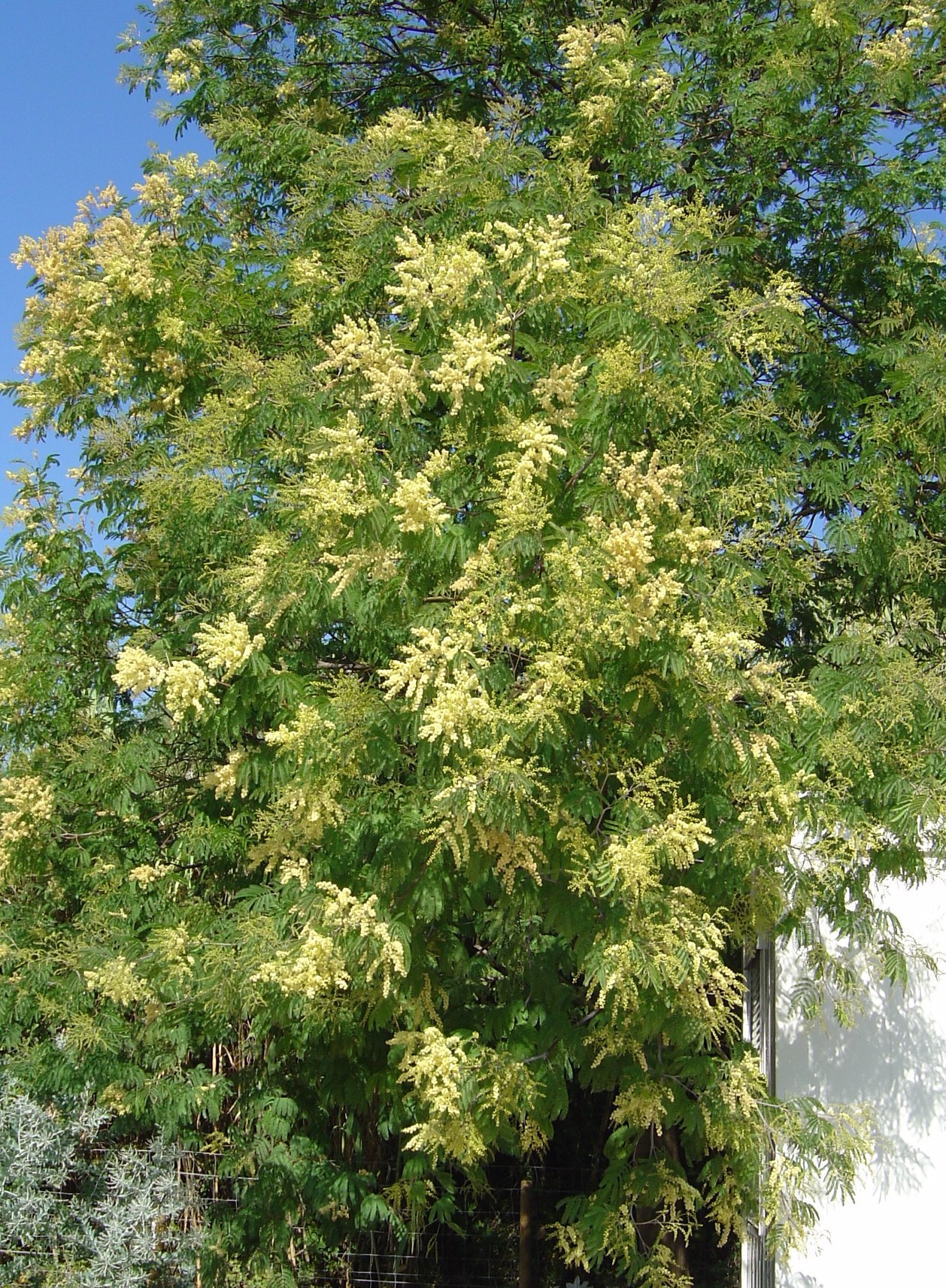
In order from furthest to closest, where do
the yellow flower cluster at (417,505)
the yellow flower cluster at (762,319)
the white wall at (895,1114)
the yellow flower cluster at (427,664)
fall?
1. the white wall at (895,1114)
2. the yellow flower cluster at (762,319)
3. the yellow flower cluster at (417,505)
4. the yellow flower cluster at (427,664)

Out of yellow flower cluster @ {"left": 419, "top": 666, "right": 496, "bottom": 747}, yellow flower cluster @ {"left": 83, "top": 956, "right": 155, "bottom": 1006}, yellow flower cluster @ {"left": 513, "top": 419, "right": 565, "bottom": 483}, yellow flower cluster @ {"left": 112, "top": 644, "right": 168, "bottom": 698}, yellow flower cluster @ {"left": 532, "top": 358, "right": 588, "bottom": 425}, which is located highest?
yellow flower cluster @ {"left": 532, "top": 358, "right": 588, "bottom": 425}

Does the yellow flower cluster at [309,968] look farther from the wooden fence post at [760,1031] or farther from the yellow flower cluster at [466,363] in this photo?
the wooden fence post at [760,1031]

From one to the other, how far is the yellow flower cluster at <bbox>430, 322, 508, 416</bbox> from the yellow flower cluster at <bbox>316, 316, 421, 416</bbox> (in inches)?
5.3

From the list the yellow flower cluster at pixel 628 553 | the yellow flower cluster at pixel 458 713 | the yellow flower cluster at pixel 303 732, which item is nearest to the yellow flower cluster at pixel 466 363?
the yellow flower cluster at pixel 628 553

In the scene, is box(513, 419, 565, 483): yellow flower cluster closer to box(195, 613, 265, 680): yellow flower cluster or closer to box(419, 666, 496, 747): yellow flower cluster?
box(419, 666, 496, 747): yellow flower cluster

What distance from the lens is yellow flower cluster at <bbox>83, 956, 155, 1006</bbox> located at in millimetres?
4926

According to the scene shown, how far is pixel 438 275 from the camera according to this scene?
13.5 ft

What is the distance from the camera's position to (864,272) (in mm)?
5598

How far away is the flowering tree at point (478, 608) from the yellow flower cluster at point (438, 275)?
0.9 inches

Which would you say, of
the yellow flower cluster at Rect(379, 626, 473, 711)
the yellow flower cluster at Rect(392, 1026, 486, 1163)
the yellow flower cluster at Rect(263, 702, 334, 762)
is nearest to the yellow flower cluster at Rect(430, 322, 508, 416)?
the yellow flower cluster at Rect(379, 626, 473, 711)

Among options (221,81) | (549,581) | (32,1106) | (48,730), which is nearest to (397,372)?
(549,581)

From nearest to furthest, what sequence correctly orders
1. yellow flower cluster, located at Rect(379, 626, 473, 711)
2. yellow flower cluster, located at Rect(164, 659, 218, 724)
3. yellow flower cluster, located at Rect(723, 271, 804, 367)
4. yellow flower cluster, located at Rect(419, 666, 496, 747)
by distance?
yellow flower cluster, located at Rect(419, 666, 496, 747), yellow flower cluster, located at Rect(379, 626, 473, 711), yellow flower cluster, located at Rect(164, 659, 218, 724), yellow flower cluster, located at Rect(723, 271, 804, 367)

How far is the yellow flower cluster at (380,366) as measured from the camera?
3.99 m

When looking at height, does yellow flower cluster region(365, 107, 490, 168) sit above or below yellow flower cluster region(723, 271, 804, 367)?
above
